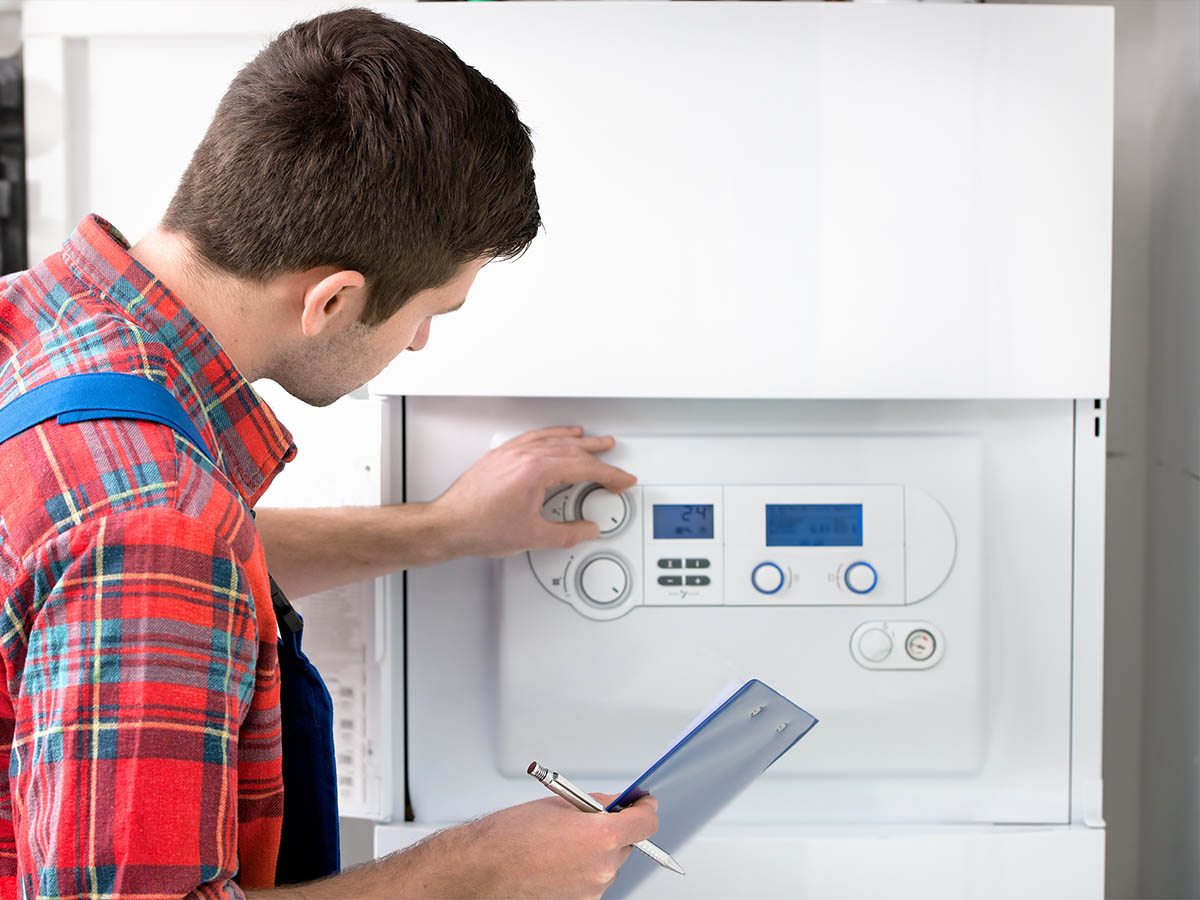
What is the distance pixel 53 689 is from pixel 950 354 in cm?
78

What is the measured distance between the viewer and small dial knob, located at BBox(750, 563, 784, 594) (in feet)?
3.58

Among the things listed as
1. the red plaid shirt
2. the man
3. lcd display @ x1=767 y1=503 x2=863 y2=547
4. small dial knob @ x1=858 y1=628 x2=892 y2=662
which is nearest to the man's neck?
the man

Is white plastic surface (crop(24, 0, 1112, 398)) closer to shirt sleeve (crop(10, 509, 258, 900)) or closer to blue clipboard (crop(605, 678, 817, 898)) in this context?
blue clipboard (crop(605, 678, 817, 898))

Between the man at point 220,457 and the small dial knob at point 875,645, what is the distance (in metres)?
0.37

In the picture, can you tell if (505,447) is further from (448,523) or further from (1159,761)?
(1159,761)

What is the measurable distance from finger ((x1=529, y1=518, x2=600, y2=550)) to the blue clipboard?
29 cm

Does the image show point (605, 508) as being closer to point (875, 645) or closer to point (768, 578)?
point (768, 578)

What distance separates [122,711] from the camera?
55cm

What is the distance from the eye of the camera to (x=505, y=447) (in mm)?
1067

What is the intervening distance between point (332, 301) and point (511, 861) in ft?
1.31

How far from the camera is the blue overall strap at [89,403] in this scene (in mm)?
575

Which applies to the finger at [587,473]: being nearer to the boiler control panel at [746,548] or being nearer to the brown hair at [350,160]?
the boiler control panel at [746,548]

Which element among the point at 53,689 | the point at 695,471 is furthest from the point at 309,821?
the point at 695,471

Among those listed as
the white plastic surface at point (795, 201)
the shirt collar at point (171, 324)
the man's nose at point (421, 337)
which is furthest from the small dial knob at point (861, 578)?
the shirt collar at point (171, 324)
